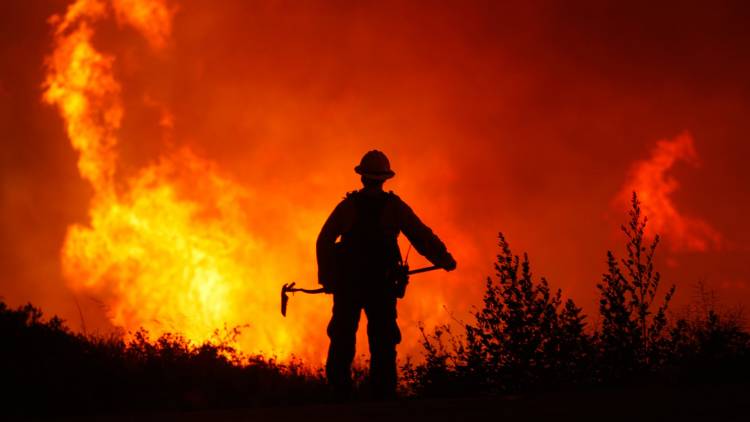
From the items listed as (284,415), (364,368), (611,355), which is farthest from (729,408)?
(364,368)

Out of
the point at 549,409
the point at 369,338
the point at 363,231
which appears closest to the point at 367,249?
the point at 363,231

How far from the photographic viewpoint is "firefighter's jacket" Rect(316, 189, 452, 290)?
8.36m

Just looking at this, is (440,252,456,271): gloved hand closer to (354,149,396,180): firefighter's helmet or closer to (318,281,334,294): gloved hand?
(354,149,396,180): firefighter's helmet

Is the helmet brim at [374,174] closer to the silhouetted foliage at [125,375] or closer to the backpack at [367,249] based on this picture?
the backpack at [367,249]

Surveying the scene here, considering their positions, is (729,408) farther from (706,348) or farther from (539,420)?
(706,348)

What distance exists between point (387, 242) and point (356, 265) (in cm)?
41

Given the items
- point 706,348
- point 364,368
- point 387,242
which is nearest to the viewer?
point 706,348

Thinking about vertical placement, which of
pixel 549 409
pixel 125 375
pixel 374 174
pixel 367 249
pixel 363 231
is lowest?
pixel 549 409

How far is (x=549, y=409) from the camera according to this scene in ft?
14.3

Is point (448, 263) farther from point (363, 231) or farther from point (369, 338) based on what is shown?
point (369, 338)

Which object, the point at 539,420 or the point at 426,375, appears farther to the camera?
the point at 426,375

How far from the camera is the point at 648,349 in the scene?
7910 millimetres

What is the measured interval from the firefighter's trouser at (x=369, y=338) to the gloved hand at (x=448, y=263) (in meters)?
0.68

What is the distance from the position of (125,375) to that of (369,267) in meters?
3.06
